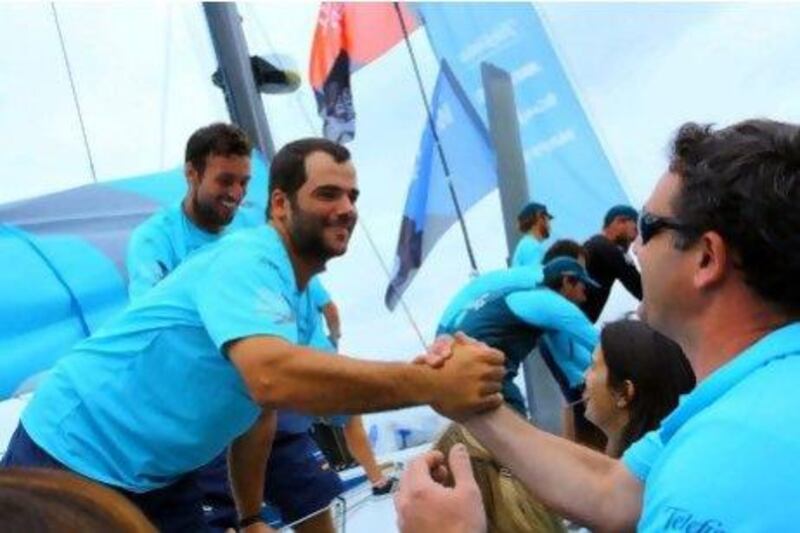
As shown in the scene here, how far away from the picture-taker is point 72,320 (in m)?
4.47

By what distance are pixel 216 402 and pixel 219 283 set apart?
0.31 metres

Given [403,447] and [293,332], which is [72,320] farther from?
[293,332]

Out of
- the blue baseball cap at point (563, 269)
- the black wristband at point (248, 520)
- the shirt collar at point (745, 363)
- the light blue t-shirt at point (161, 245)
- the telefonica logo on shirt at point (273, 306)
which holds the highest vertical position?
the light blue t-shirt at point (161, 245)

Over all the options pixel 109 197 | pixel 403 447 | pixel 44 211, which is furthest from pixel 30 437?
pixel 403 447

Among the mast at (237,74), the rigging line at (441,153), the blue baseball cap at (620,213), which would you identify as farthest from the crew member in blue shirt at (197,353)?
the rigging line at (441,153)

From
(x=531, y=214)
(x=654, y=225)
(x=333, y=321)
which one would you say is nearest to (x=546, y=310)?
(x=333, y=321)

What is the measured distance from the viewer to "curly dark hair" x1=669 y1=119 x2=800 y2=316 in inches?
50.0

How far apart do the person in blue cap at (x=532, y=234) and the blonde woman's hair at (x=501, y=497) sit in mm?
3805

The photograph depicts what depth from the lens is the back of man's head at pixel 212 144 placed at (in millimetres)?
3137

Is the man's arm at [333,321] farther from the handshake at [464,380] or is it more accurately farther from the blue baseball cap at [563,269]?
the handshake at [464,380]

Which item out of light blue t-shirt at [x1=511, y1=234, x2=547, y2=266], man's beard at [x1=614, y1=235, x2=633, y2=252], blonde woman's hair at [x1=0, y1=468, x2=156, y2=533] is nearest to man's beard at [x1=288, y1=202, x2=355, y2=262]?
blonde woman's hair at [x1=0, y1=468, x2=156, y2=533]

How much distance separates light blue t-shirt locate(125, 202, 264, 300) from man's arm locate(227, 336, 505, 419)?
4.17 ft

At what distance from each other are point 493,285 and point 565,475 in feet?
8.25

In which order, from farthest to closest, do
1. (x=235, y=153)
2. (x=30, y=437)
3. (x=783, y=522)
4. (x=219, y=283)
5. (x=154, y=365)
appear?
(x=235, y=153), (x=30, y=437), (x=154, y=365), (x=219, y=283), (x=783, y=522)
